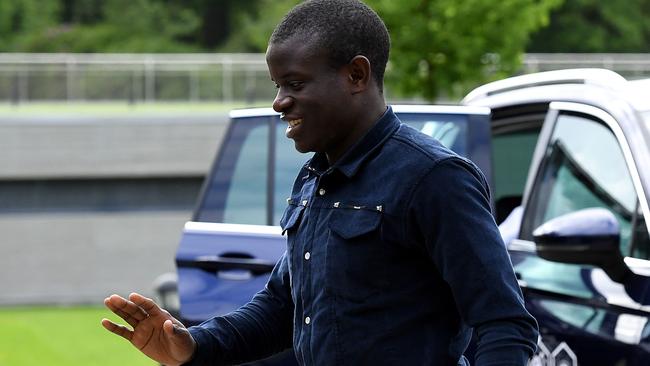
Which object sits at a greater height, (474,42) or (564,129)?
(564,129)

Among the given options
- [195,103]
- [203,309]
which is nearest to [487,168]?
[203,309]

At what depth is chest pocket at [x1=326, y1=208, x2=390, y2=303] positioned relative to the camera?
292 centimetres

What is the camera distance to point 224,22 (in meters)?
52.8

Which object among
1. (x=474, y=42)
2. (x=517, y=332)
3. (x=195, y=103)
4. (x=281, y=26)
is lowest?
(x=195, y=103)

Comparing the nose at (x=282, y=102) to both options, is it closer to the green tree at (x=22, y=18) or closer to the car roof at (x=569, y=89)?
the car roof at (x=569, y=89)

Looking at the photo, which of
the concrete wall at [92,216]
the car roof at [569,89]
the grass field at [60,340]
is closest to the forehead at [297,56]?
the car roof at [569,89]

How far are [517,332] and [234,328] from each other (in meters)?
0.77

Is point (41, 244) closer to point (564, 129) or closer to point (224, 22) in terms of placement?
point (564, 129)

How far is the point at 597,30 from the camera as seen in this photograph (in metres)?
47.9

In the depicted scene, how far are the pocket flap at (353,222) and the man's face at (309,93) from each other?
0.17 m

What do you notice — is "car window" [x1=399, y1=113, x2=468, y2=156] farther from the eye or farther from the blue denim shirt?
the eye

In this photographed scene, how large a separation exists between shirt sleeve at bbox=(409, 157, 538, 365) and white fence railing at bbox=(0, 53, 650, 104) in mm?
21073

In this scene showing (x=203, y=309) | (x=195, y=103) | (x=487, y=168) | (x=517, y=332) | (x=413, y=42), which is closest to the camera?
(x=517, y=332)

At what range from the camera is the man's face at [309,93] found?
9.73ft
